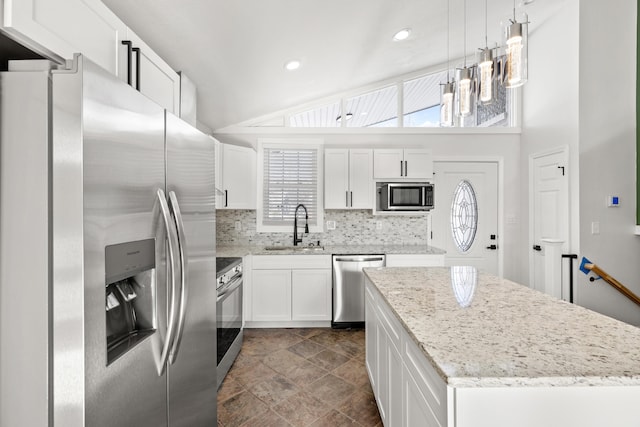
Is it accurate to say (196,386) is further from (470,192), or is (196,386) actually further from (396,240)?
(470,192)

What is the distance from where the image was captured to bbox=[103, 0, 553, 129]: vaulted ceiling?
1950 millimetres

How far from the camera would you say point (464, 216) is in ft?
14.8

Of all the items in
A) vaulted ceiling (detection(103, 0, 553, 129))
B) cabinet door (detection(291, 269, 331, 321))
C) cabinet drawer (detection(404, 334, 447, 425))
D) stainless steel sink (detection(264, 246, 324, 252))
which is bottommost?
cabinet door (detection(291, 269, 331, 321))

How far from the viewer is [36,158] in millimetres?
771

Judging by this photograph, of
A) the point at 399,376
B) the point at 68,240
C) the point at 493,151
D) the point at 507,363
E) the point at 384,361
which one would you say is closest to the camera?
the point at 68,240

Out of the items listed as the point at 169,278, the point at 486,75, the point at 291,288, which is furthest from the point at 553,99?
the point at 169,278

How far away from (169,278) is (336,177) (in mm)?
3041

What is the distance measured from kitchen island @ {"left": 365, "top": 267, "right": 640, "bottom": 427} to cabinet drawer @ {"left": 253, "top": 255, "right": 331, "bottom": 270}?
1987 mm

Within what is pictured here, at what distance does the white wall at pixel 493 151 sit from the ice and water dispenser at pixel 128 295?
3.65 m

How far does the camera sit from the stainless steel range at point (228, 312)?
8.03ft

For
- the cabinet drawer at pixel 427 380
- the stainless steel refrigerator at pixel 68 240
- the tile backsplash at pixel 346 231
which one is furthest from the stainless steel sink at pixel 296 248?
the stainless steel refrigerator at pixel 68 240

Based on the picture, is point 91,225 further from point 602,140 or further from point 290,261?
point 602,140

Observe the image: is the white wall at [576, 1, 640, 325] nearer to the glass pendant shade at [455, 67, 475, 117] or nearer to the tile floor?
the glass pendant shade at [455, 67, 475, 117]

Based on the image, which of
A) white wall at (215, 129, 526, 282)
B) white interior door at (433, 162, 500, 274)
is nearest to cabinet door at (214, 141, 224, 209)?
white wall at (215, 129, 526, 282)
